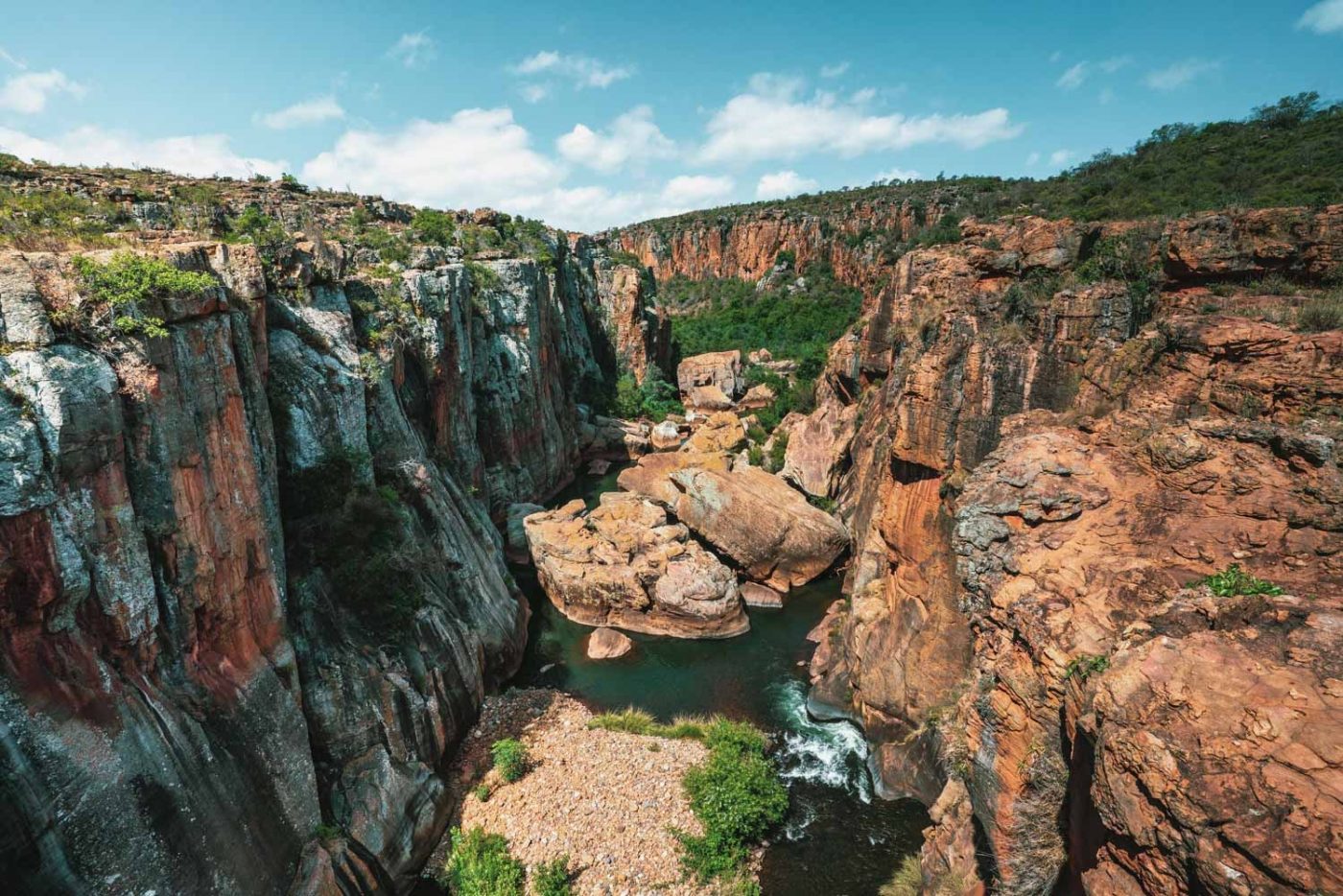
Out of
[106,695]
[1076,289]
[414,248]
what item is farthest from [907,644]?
[414,248]

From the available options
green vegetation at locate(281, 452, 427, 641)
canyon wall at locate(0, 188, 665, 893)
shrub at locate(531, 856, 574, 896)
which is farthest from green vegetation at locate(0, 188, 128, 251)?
shrub at locate(531, 856, 574, 896)

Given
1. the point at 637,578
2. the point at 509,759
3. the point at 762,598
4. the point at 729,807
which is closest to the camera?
the point at 729,807

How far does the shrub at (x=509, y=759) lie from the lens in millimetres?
14195

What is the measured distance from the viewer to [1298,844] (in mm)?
4488

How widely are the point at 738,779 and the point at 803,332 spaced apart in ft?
200

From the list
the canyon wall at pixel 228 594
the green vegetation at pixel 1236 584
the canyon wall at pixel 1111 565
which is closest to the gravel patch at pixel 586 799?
the canyon wall at pixel 228 594

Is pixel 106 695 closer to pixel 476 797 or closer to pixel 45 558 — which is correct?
pixel 45 558

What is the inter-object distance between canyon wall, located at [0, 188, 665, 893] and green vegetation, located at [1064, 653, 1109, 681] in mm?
12360

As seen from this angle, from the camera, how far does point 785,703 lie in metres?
17.8

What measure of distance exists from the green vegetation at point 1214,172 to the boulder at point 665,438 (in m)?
23.3

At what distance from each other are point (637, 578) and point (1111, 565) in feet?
50.6

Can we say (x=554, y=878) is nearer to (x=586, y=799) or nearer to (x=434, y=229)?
(x=586, y=799)

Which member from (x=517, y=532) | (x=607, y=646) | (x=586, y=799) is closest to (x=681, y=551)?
(x=607, y=646)

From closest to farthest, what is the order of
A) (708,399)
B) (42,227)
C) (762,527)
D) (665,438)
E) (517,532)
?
(42,227) → (762,527) → (517,532) → (665,438) → (708,399)
